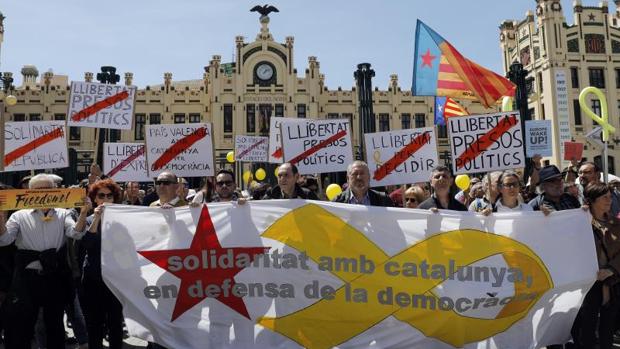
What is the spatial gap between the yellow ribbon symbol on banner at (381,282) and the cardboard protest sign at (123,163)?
5283mm

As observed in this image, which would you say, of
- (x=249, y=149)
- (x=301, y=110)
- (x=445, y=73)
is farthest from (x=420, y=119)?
(x=445, y=73)

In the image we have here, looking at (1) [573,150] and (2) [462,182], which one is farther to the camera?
(1) [573,150]

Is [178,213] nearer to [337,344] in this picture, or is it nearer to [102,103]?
[337,344]

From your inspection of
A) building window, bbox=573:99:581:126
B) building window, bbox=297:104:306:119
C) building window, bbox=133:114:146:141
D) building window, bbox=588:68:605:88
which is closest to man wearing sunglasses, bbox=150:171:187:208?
building window, bbox=297:104:306:119

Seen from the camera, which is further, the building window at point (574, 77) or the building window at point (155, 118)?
the building window at point (155, 118)

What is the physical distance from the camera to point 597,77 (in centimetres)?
3706

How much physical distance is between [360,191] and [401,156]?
3010mm

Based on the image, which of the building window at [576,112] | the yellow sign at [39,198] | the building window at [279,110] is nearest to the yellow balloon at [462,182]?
the yellow sign at [39,198]

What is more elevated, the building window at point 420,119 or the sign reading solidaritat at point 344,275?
the building window at point 420,119

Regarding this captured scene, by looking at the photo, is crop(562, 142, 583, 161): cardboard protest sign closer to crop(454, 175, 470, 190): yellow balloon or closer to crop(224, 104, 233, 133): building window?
crop(454, 175, 470, 190): yellow balloon

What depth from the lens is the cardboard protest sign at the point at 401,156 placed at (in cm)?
798

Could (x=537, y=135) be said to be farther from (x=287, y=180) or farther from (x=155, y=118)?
(x=155, y=118)

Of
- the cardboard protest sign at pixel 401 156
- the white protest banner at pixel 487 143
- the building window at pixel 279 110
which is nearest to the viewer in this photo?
the white protest banner at pixel 487 143

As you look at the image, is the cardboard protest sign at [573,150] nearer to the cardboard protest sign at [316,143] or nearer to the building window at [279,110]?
the cardboard protest sign at [316,143]
